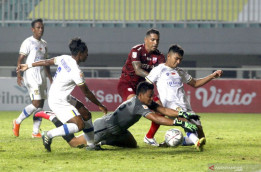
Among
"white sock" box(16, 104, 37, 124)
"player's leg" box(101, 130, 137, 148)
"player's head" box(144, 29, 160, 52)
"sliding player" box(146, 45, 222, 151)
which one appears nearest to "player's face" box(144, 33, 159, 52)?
"player's head" box(144, 29, 160, 52)

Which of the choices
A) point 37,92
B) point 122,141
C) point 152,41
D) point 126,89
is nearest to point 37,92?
point 37,92

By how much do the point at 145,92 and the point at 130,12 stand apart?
49.5 feet

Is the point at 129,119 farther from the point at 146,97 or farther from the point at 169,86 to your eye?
the point at 169,86

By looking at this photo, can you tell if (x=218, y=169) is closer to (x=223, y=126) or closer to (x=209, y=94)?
(x=223, y=126)

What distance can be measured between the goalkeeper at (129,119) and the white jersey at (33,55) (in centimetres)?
207

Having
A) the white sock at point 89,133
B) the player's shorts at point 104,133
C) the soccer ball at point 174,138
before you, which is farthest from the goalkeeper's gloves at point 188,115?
the white sock at point 89,133

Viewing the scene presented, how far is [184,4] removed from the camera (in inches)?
902

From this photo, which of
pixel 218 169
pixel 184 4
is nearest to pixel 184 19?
pixel 184 4

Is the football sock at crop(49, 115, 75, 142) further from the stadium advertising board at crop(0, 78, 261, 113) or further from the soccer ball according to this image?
the stadium advertising board at crop(0, 78, 261, 113)

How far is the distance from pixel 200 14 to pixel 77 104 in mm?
14715

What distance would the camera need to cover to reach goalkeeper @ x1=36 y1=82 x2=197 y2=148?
8331 mm

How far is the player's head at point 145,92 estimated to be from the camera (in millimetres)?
8453

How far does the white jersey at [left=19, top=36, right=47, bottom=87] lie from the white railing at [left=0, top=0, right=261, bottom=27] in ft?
38.3

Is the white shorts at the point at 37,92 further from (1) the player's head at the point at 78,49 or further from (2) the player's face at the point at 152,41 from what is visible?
(1) the player's head at the point at 78,49
